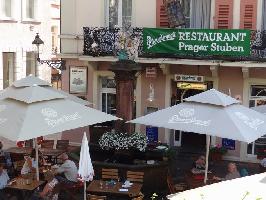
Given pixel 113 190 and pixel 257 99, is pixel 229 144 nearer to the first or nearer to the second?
pixel 257 99

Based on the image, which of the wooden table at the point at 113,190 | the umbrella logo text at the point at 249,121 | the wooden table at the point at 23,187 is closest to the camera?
the umbrella logo text at the point at 249,121

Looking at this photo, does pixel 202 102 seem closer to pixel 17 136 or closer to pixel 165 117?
pixel 165 117

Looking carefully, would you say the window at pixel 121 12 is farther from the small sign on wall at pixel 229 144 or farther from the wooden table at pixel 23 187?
the wooden table at pixel 23 187

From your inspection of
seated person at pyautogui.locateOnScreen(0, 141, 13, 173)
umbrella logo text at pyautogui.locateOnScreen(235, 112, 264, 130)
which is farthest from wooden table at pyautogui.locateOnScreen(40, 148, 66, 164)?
umbrella logo text at pyautogui.locateOnScreen(235, 112, 264, 130)

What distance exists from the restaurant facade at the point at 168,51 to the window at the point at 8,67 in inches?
421

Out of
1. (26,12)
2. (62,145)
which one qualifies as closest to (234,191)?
(62,145)

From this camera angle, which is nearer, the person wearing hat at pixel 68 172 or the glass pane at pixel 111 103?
the person wearing hat at pixel 68 172

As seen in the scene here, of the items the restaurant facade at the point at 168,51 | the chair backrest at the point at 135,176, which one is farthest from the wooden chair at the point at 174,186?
the restaurant facade at the point at 168,51

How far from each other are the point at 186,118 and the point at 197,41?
6331 mm

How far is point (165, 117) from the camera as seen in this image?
1196 cm

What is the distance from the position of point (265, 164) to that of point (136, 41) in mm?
6785

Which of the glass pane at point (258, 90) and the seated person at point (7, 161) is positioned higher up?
the glass pane at point (258, 90)

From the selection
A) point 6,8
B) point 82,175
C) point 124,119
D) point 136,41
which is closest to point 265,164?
point 124,119

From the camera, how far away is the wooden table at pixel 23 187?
1223 centimetres
